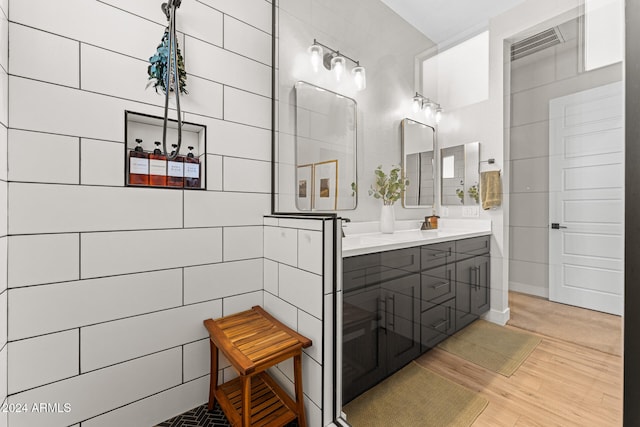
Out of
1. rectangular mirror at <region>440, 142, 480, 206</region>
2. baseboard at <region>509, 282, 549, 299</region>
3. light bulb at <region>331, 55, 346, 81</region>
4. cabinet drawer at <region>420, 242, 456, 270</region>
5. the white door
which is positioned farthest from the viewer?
light bulb at <region>331, 55, 346, 81</region>

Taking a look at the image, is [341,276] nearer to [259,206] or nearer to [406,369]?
[406,369]

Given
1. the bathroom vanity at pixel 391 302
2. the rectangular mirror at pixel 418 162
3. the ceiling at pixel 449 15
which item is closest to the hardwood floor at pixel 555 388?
the bathroom vanity at pixel 391 302

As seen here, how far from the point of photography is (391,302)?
1.18m

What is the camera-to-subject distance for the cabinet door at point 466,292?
3.13ft

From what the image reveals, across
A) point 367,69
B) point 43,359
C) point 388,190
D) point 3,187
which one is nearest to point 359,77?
point 367,69

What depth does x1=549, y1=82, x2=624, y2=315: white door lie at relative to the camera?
0.64 meters

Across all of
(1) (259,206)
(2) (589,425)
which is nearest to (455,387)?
(2) (589,425)

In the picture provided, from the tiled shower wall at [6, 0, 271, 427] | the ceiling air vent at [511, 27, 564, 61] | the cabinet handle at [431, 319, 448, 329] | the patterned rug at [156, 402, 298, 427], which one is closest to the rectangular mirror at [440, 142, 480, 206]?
the ceiling air vent at [511, 27, 564, 61]

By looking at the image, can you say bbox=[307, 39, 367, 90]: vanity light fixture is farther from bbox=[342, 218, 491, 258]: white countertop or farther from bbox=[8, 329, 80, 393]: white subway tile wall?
bbox=[8, 329, 80, 393]: white subway tile wall

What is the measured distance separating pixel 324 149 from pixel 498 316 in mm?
929

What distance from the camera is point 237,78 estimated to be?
137 centimetres

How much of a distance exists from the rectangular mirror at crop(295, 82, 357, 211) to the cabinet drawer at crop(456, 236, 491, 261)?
17.2 inches

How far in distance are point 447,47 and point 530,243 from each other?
69cm

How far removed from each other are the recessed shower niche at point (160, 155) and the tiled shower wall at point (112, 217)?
4cm
